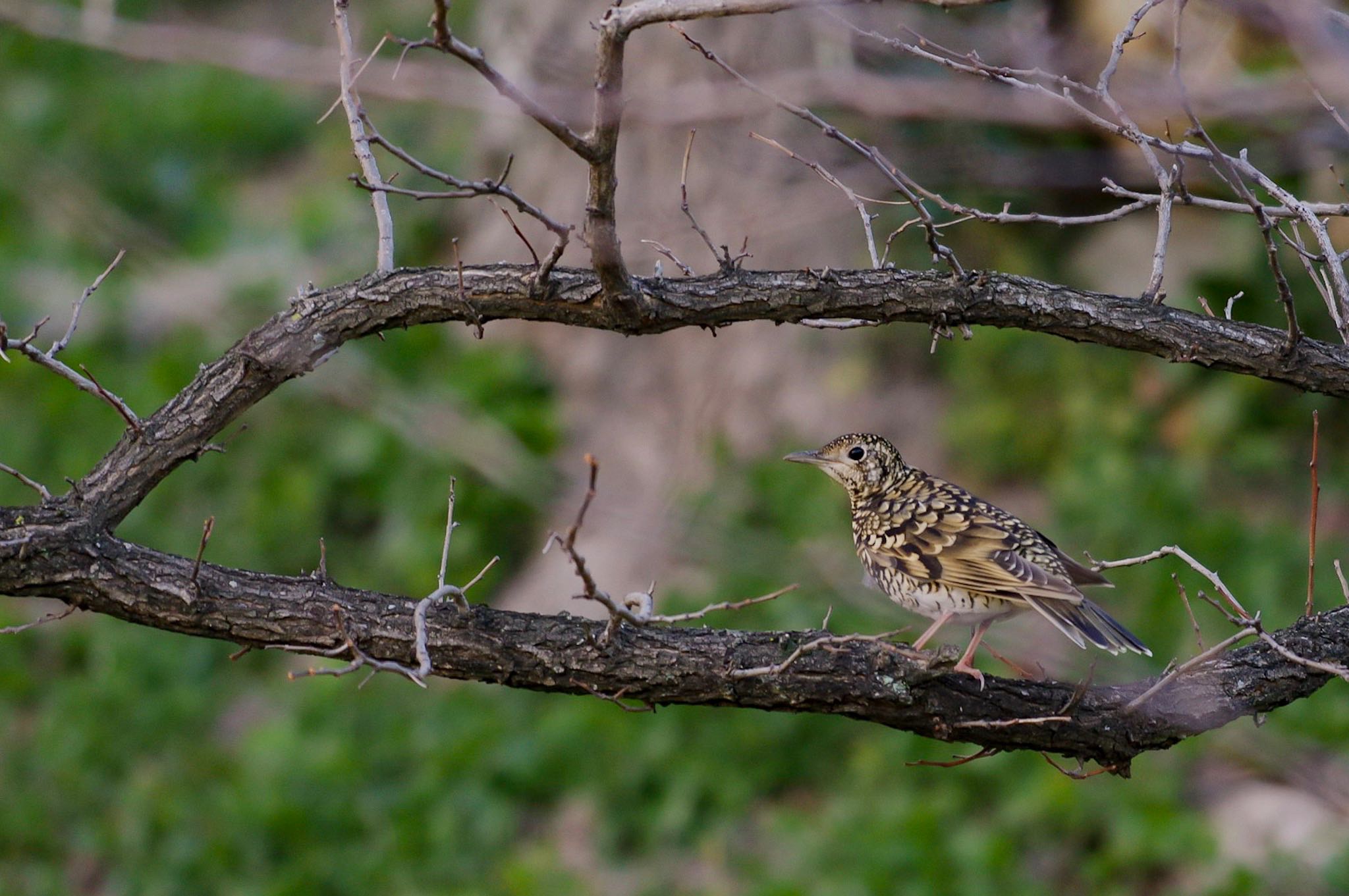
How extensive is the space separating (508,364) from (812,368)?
83.1 inches

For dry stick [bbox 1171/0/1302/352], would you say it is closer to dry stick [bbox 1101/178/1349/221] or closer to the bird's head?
dry stick [bbox 1101/178/1349/221]

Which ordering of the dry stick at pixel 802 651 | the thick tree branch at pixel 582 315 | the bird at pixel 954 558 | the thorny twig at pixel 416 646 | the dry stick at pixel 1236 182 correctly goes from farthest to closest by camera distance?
the bird at pixel 954 558, the thick tree branch at pixel 582 315, the dry stick at pixel 802 651, the dry stick at pixel 1236 182, the thorny twig at pixel 416 646

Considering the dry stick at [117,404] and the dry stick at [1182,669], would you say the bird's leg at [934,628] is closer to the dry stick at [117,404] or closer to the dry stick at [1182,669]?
the dry stick at [1182,669]

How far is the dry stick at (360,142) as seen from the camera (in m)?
3.93

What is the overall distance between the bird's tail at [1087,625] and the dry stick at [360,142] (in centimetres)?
209

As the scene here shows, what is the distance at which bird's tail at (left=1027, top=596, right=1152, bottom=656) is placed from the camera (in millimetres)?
4094

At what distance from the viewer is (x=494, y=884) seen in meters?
7.82

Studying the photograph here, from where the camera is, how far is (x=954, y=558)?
447cm

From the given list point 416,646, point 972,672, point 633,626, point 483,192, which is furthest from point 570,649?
point 483,192

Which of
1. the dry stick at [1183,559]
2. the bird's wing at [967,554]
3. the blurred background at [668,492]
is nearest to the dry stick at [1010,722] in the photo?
the bird's wing at [967,554]

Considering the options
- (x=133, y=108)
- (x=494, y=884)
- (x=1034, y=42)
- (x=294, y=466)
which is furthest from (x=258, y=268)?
(x=1034, y=42)

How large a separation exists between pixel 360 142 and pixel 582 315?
79 centimetres

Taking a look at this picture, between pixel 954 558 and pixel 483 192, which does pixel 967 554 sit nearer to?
pixel 954 558

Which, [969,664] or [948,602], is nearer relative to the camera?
[969,664]
